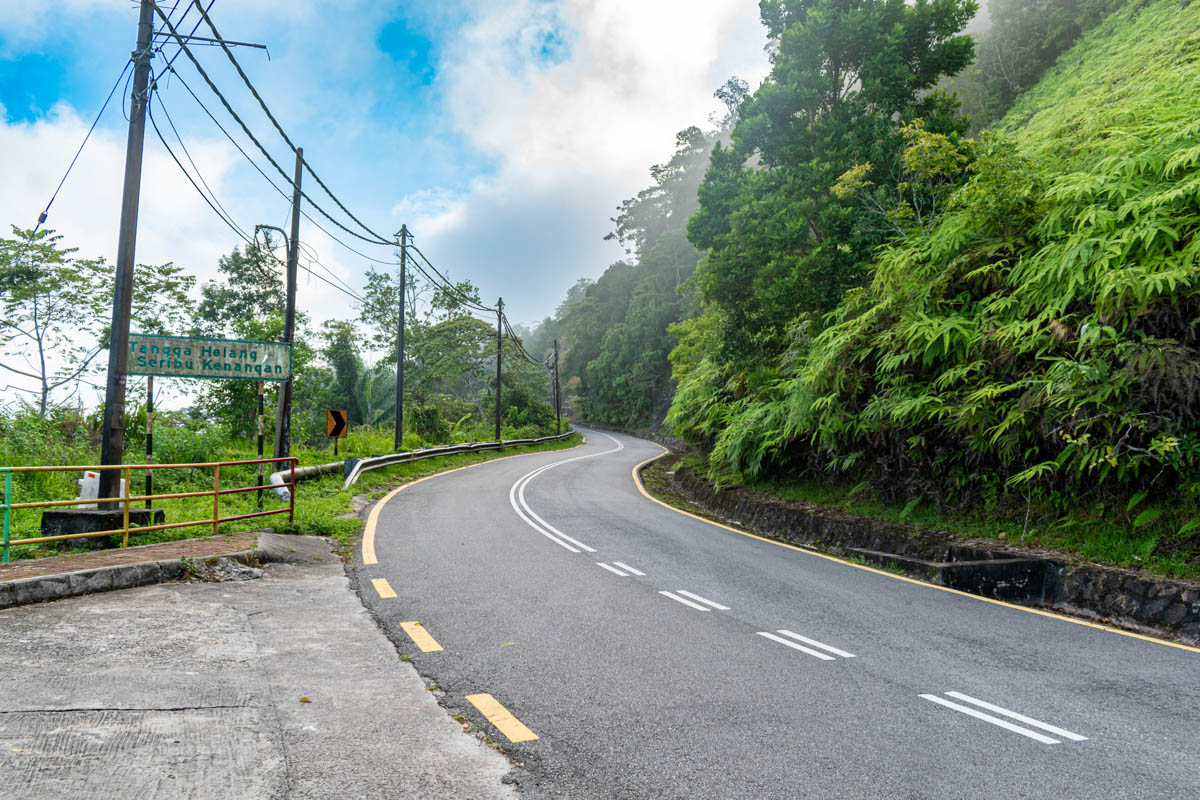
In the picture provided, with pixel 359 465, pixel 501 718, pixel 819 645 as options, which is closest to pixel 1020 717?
pixel 819 645

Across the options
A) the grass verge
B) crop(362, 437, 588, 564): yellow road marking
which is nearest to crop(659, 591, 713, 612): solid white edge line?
crop(362, 437, 588, 564): yellow road marking

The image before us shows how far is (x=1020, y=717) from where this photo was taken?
4156 millimetres

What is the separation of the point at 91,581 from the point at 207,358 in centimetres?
452

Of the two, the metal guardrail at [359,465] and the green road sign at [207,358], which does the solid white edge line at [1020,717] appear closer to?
the metal guardrail at [359,465]

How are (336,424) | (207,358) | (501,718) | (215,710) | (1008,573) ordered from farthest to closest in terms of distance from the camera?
(336,424) < (207,358) < (1008,573) < (501,718) < (215,710)

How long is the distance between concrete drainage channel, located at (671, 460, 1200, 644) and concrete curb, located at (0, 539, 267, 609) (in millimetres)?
8445

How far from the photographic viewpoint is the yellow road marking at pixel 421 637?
17.1 feet

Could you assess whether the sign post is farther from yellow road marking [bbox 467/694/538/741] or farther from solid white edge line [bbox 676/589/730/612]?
yellow road marking [bbox 467/694/538/741]

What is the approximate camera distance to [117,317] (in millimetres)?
8516

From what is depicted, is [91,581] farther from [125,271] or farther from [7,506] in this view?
[125,271]

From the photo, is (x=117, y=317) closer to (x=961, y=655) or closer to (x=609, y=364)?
(x=961, y=655)

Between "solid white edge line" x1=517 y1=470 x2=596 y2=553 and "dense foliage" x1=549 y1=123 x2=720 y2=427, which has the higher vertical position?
"dense foliage" x1=549 y1=123 x2=720 y2=427

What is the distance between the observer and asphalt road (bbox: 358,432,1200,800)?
11.1 ft

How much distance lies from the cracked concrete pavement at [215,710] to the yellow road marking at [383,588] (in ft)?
2.47
